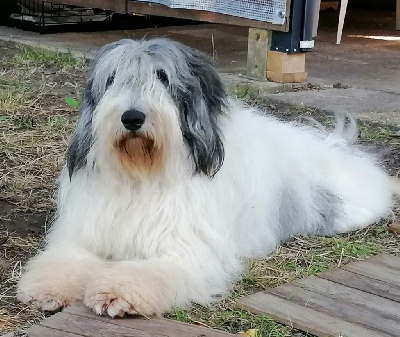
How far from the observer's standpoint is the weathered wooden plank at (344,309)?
9.75 ft

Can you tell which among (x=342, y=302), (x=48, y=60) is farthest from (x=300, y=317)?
(x=48, y=60)

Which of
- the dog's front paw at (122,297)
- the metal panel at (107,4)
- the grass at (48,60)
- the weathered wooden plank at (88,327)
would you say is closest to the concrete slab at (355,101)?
the grass at (48,60)

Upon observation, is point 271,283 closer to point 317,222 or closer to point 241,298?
point 241,298

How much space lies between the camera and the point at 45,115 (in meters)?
6.19

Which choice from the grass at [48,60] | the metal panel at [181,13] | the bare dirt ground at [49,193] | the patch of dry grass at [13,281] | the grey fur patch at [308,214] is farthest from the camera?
the grass at [48,60]

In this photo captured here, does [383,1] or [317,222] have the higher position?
[383,1]

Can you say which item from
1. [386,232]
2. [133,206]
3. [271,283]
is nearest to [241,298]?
[271,283]

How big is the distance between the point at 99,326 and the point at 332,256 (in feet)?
4.36

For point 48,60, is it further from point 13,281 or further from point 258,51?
point 13,281

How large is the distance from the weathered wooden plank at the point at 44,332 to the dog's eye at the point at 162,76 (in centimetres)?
99

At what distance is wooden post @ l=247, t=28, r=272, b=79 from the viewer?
7000 millimetres

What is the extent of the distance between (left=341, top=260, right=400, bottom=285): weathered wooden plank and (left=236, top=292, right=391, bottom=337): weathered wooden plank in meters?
0.46

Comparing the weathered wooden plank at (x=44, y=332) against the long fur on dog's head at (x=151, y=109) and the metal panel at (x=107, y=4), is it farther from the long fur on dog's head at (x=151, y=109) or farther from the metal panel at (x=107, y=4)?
the metal panel at (x=107, y=4)

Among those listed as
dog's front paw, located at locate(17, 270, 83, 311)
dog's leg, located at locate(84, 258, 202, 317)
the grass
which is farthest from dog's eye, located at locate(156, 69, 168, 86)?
the grass
